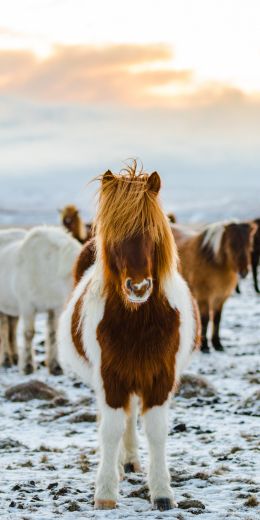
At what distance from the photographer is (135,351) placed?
15.8 feet

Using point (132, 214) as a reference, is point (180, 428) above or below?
below

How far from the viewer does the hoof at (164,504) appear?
4.84 meters

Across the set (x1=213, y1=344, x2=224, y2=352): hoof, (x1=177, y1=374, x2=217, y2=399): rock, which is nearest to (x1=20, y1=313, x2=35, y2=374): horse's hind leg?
(x1=177, y1=374, x2=217, y2=399): rock

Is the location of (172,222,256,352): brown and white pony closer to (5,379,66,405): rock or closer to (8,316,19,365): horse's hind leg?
(8,316,19,365): horse's hind leg

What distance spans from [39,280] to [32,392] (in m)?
1.98

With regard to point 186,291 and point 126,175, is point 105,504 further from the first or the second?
point 126,175

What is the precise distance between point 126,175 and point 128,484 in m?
2.28

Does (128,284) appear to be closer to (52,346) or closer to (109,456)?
(109,456)

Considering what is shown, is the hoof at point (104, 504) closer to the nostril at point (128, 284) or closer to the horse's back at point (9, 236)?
the nostril at point (128, 284)

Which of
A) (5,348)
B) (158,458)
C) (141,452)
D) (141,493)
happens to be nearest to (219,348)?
(5,348)

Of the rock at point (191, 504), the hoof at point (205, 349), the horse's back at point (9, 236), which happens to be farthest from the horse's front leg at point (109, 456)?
the hoof at point (205, 349)

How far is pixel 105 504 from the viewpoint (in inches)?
191

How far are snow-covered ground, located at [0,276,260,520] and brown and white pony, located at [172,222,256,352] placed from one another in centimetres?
233

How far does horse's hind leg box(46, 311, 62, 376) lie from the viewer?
33.4ft
